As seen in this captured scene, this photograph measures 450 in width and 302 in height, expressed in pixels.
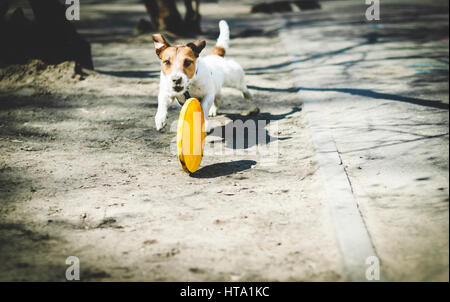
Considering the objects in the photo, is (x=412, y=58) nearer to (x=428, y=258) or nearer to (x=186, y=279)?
(x=428, y=258)

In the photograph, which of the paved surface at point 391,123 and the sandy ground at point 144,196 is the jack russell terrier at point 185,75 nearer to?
the sandy ground at point 144,196

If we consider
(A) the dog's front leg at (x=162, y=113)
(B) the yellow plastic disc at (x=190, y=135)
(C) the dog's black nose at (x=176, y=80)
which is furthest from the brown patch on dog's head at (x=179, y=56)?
(B) the yellow plastic disc at (x=190, y=135)

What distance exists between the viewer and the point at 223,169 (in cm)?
459

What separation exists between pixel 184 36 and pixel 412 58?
21.0 feet

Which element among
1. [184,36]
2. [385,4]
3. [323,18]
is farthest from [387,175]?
[385,4]

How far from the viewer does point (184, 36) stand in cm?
1298

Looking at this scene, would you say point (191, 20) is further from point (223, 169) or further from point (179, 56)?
point (223, 169)

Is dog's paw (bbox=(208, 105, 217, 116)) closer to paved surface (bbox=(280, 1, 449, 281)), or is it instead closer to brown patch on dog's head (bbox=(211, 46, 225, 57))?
brown patch on dog's head (bbox=(211, 46, 225, 57))

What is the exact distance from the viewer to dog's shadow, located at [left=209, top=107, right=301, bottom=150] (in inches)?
211

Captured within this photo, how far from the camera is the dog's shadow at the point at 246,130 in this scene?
5348mm

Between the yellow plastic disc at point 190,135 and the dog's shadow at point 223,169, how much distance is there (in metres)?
0.11

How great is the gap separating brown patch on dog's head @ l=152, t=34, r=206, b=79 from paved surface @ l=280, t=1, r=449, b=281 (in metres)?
1.77

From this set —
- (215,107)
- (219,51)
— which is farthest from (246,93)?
(219,51)

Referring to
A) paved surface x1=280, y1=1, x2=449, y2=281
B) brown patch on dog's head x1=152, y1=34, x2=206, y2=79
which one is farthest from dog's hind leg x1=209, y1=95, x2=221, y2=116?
brown patch on dog's head x1=152, y1=34, x2=206, y2=79
